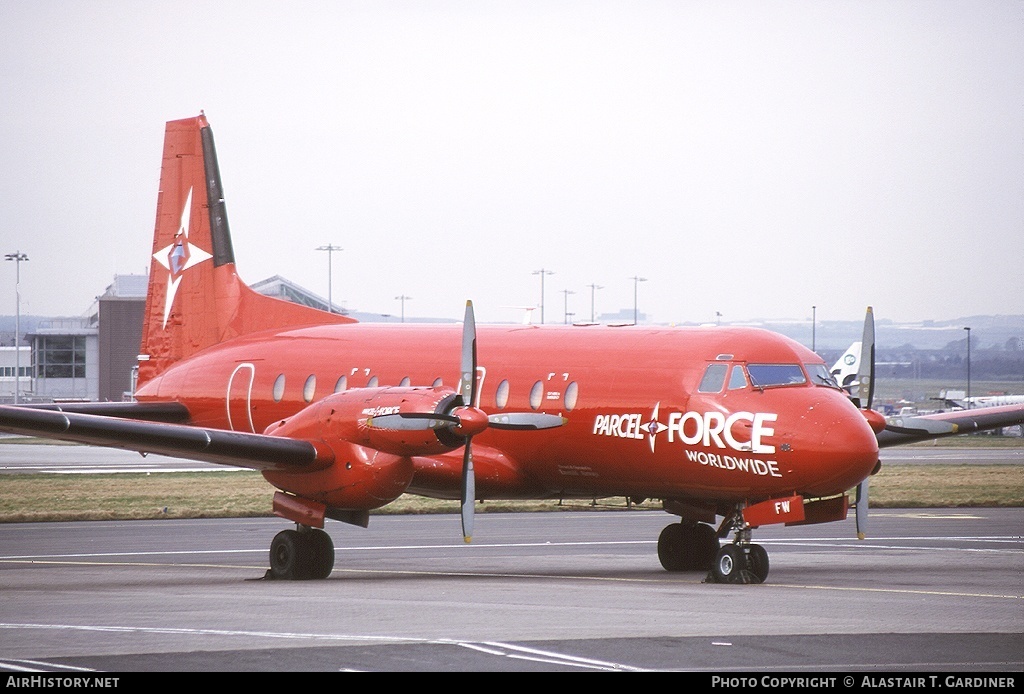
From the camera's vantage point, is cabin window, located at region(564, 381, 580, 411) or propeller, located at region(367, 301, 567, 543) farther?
cabin window, located at region(564, 381, 580, 411)

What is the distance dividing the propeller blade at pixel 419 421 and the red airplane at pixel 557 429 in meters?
0.02

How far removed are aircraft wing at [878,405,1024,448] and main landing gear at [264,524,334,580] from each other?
26.7 ft

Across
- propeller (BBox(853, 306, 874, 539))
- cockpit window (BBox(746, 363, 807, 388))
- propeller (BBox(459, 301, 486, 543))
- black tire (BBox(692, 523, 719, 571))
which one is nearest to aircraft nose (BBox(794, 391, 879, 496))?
cockpit window (BBox(746, 363, 807, 388))

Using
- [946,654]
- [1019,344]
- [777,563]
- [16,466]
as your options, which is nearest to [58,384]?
[16,466]

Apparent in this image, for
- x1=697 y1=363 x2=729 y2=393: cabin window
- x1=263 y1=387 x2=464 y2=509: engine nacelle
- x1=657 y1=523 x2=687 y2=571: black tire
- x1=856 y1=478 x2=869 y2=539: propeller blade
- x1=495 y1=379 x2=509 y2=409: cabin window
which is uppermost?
x1=697 y1=363 x2=729 y2=393: cabin window

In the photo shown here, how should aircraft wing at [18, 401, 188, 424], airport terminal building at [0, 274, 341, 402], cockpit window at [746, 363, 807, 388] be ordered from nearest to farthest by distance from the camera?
1. cockpit window at [746, 363, 807, 388]
2. aircraft wing at [18, 401, 188, 424]
3. airport terminal building at [0, 274, 341, 402]

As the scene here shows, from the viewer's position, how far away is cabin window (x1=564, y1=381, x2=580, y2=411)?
62.4 ft

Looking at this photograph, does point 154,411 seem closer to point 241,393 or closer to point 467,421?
point 241,393

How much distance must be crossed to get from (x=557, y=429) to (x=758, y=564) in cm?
353

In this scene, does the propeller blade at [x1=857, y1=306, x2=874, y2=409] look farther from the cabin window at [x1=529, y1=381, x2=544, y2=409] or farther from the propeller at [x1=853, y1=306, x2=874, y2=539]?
the cabin window at [x1=529, y1=381, x2=544, y2=409]

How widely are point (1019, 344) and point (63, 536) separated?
42.0 m

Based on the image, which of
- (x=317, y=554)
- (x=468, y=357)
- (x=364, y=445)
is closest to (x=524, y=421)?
(x=468, y=357)

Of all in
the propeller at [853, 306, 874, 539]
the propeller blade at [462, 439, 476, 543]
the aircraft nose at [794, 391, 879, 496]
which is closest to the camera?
the aircraft nose at [794, 391, 879, 496]
